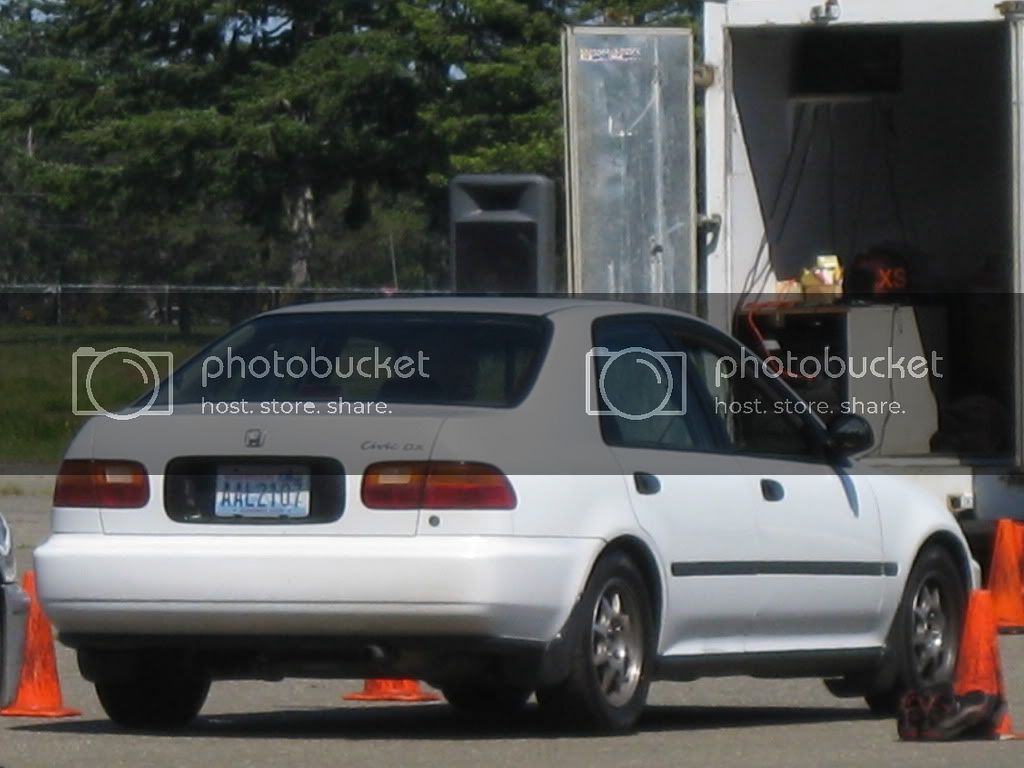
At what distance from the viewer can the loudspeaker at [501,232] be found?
13039 mm

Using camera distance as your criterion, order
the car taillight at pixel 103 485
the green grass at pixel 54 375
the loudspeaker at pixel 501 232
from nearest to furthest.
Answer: the car taillight at pixel 103 485 → the loudspeaker at pixel 501 232 → the green grass at pixel 54 375

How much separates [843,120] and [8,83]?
5278 cm

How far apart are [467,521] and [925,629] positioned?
2.70 metres

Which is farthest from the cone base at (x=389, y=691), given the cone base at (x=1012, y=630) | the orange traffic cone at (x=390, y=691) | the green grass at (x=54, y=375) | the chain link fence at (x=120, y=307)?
the chain link fence at (x=120, y=307)

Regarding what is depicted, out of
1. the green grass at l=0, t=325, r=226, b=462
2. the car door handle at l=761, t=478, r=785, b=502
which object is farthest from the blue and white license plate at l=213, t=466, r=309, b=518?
the green grass at l=0, t=325, r=226, b=462

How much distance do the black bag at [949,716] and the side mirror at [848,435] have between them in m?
1.15

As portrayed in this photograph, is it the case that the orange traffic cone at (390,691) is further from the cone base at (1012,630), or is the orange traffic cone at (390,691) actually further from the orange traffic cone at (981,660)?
the cone base at (1012,630)

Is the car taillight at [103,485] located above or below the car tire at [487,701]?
above

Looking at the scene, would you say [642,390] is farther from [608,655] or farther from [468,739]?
[468,739]

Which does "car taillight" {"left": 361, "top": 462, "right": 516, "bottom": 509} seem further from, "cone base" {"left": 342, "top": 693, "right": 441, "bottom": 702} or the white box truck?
the white box truck

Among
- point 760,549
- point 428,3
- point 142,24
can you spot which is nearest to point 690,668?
point 760,549

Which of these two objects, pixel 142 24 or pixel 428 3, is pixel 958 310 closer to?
pixel 428 3

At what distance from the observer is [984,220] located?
16.1m

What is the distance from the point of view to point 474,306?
888cm
